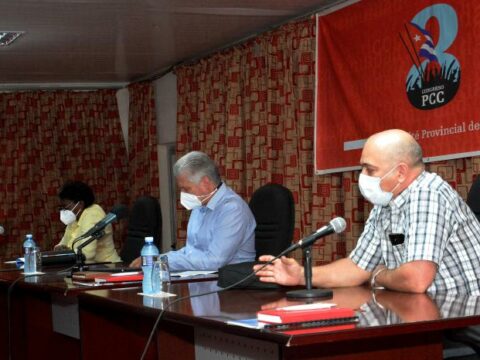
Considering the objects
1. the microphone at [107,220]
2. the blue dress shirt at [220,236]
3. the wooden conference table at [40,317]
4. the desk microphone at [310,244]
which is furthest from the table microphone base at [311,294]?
the microphone at [107,220]

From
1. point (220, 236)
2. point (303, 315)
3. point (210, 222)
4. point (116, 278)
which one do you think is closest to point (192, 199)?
point (210, 222)

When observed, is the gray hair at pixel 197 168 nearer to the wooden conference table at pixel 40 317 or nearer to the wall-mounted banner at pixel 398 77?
the wooden conference table at pixel 40 317

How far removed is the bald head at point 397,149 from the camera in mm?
2924

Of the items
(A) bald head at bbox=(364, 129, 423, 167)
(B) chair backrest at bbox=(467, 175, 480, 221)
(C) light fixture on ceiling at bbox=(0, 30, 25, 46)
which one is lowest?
(B) chair backrest at bbox=(467, 175, 480, 221)

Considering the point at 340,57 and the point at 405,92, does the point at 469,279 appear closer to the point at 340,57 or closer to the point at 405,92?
the point at 405,92

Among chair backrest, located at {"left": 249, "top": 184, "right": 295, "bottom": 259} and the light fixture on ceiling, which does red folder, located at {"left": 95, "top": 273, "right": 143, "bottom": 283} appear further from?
the light fixture on ceiling

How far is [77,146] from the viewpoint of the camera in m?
9.48

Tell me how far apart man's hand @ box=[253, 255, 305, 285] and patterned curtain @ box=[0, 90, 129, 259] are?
6.46 meters

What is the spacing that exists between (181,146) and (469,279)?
5.60 m

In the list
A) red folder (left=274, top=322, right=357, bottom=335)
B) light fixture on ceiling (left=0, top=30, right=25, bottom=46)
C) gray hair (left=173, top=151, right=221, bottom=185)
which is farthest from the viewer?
light fixture on ceiling (left=0, top=30, right=25, bottom=46)

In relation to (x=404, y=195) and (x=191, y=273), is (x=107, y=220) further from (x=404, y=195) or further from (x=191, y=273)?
(x=404, y=195)

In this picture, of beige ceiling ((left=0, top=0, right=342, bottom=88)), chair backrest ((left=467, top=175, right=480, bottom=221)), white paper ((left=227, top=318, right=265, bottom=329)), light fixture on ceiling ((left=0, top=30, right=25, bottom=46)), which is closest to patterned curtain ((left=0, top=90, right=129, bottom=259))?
beige ceiling ((left=0, top=0, right=342, bottom=88))

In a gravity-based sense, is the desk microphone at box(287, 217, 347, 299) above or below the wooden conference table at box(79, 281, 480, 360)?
above

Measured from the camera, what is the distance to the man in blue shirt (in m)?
4.11
